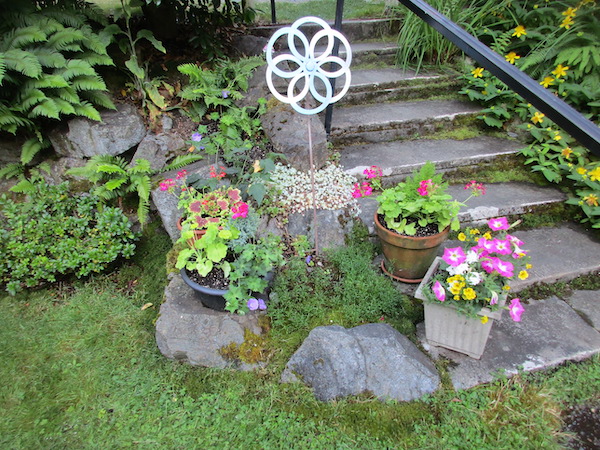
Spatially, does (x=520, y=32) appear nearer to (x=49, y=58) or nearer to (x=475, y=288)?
(x=475, y=288)

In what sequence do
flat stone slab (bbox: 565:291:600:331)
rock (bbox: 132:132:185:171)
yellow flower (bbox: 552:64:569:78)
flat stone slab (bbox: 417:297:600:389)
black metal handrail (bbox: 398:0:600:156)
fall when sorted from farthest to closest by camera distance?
yellow flower (bbox: 552:64:569:78)
rock (bbox: 132:132:185:171)
flat stone slab (bbox: 565:291:600:331)
flat stone slab (bbox: 417:297:600:389)
black metal handrail (bbox: 398:0:600:156)

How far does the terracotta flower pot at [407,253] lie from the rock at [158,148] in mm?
2020

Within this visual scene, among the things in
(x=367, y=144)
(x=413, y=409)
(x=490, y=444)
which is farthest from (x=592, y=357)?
(x=367, y=144)

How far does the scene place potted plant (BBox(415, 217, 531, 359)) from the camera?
86.2 inches

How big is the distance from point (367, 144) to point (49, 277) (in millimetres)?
2975

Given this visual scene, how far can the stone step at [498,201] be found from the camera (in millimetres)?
3316

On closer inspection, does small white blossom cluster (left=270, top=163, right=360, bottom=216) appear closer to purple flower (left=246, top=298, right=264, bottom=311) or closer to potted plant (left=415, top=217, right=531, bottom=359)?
purple flower (left=246, top=298, right=264, bottom=311)

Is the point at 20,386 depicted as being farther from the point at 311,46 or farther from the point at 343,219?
→ the point at 311,46

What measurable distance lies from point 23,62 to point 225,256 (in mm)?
2177

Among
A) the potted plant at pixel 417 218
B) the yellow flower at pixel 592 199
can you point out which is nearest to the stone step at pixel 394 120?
the potted plant at pixel 417 218

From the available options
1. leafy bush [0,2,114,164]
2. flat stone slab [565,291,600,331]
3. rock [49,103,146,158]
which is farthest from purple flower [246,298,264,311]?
flat stone slab [565,291,600,331]

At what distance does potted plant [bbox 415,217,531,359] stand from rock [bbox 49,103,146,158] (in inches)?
111

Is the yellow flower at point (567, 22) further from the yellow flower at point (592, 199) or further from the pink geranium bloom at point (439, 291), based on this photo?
the pink geranium bloom at point (439, 291)

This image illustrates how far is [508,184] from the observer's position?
145 inches
